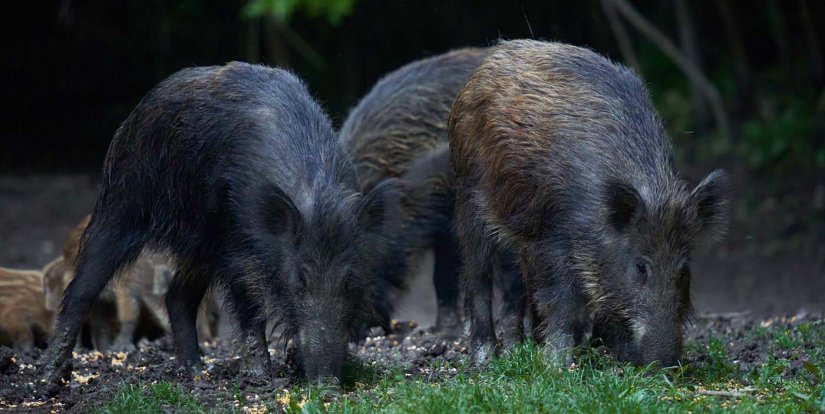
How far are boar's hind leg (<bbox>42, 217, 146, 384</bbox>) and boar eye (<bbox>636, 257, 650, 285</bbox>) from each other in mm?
2713

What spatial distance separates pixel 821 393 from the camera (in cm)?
525

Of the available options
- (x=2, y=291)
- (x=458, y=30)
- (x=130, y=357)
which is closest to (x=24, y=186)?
(x=458, y=30)

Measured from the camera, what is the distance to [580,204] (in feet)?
20.3

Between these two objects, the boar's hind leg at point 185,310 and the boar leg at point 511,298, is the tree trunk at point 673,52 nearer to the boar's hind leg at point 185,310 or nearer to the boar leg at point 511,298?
the boar leg at point 511,298

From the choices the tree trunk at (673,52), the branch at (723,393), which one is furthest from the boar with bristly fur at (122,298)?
the tree trunk at (673,52)

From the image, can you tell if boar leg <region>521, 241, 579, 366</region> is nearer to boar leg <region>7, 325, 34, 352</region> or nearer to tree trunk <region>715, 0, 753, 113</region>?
boar leg <region>7, 325, 34, 352</region>

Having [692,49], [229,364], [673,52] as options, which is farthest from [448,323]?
[692,49]

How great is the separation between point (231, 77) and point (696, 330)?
341cm

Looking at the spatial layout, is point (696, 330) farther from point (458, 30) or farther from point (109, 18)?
point (109, 18)

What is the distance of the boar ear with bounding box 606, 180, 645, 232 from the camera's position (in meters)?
5.98

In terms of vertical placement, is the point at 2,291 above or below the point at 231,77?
below

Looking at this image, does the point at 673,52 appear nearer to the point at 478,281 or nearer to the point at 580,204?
the point at 478,281

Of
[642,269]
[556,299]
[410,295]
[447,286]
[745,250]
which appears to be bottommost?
[410,295]

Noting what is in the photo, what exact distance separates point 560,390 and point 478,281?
161cm
